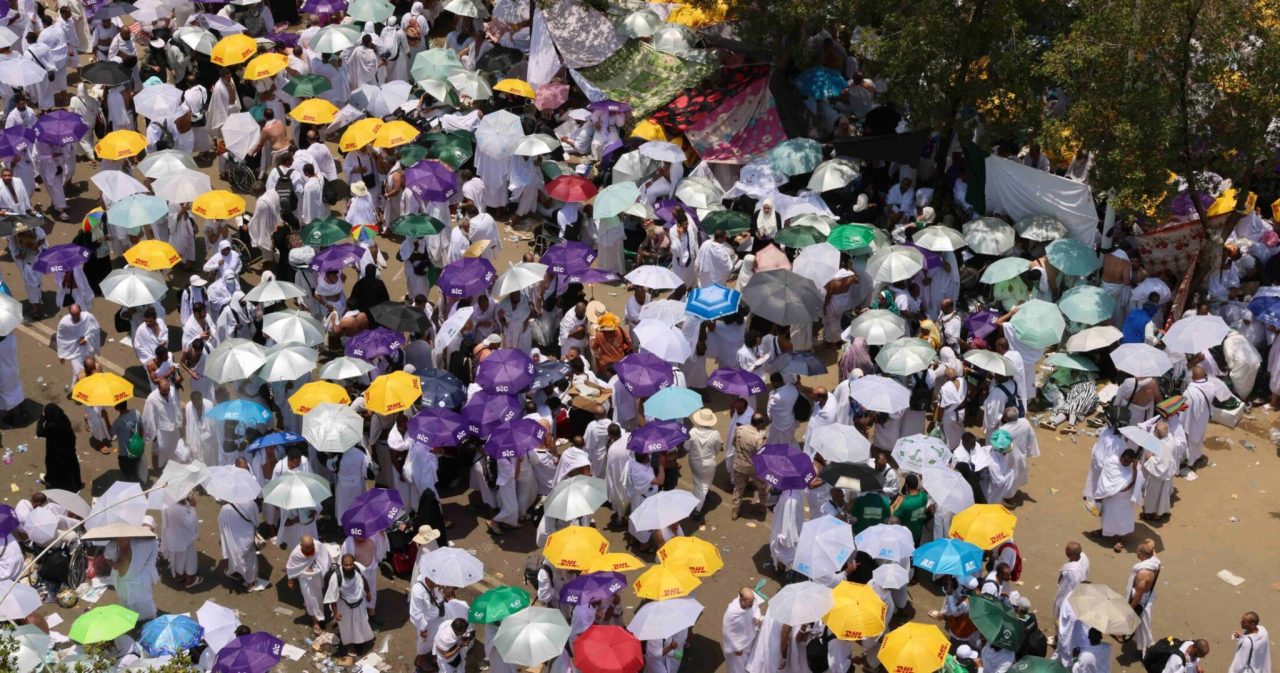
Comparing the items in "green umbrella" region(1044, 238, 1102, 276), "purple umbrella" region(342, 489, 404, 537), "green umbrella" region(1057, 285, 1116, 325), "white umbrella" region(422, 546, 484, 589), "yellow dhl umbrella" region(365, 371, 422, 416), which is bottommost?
"purple umbrella" region(342, 489, 404, 537)

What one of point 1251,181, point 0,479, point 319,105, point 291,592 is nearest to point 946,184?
point 1251,181

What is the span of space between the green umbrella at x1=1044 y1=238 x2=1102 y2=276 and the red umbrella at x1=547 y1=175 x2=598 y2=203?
20.2 feet

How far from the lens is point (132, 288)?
20.6 meters

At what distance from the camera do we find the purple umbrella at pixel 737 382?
63.1ft

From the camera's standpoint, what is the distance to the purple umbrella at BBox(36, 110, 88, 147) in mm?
24156

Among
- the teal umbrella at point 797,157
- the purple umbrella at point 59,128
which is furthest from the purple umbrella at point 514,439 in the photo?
the purple umbrella at point 59,128

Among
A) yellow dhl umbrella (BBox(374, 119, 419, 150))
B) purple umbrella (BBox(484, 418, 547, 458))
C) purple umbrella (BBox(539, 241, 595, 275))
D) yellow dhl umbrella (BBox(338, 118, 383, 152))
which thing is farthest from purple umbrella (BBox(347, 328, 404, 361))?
yellow dhl umbrella (BBox(338, 118, 383, 152))

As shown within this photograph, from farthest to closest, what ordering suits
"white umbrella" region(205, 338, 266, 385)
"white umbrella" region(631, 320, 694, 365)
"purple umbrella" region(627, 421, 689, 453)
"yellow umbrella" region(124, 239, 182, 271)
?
"yellow umbrella" region(124, 239, 182, 271), "white umbrella" region(631, 320, 694, 365), "white umbrella" region(205, 338, 266, 385), "purple umbrella" region(627, 421, 689, 453)

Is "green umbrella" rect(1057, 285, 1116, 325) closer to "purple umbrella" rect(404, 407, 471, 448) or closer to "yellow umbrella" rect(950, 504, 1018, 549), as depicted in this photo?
"yellow umbrella" rect(950, 504, 1018, 549)

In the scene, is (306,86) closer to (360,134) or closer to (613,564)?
(360,134)

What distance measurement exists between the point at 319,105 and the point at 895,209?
8.39 meters

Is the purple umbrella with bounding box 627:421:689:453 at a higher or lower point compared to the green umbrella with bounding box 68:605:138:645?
higher

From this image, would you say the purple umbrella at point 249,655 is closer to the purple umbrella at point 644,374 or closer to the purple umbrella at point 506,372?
the purple umbrella at point 506,372

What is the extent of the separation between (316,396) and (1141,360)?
947cm
